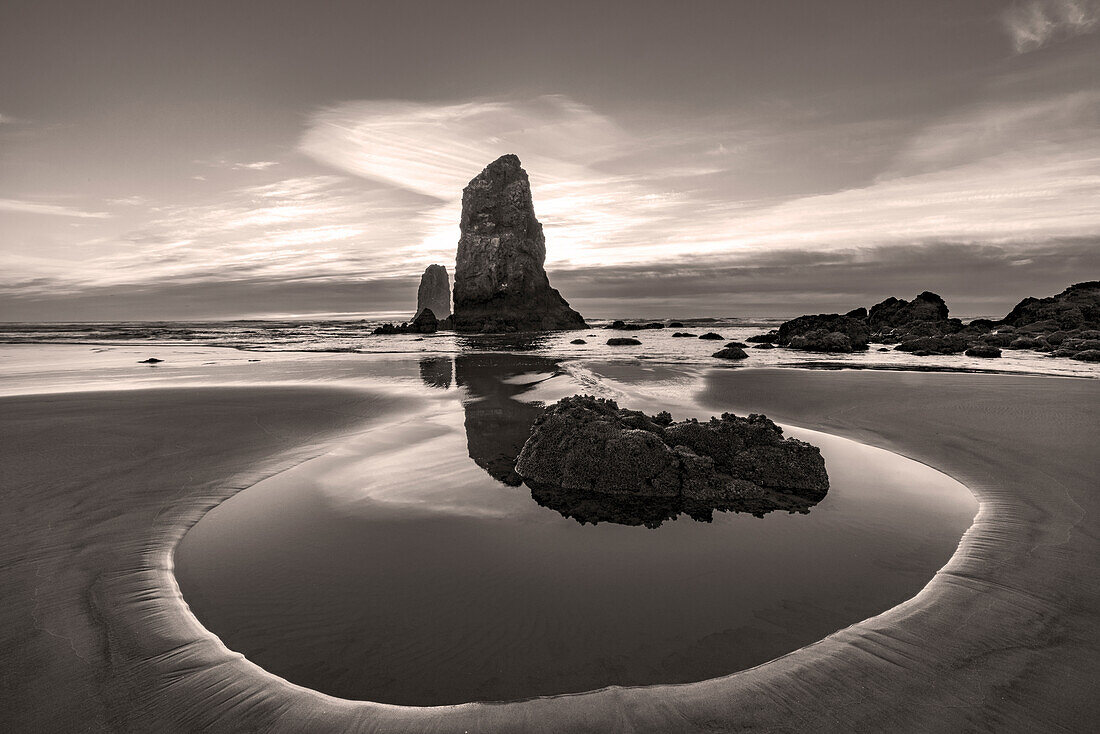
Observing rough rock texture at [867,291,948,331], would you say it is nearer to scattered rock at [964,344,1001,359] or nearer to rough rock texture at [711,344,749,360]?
scattered rock at [964,344,1001,359]

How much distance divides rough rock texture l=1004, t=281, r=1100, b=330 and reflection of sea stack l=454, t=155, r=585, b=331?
3894 centimetres

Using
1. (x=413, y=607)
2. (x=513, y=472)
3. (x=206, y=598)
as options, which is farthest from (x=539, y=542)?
(x=206, y=598)

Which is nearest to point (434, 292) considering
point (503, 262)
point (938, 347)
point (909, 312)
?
point (503, 262)

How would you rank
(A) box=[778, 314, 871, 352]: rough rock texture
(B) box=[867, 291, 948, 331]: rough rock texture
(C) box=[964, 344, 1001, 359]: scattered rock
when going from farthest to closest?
(B) box=[867, 291, 948, 331]: rough rock texture < (A) box=[778, 314, 871, 352]: rough rock texture < (C) box=[964, 344, 1001, 359]: scattered rock

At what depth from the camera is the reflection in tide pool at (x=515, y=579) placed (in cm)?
283

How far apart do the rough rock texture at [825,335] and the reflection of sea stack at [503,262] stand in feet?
94.2

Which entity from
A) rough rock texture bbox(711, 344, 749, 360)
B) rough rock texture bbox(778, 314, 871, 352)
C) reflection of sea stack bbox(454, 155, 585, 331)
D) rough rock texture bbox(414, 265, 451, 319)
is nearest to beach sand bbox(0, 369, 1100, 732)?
rough rock texture bbox(711, 344, 749, 360)

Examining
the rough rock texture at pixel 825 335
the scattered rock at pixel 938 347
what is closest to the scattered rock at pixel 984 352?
the scattered rock at pixel 938 347

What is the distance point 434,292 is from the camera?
120938mm

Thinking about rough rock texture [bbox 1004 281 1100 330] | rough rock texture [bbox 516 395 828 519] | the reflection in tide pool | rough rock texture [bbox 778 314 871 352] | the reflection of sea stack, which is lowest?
the reflection in tide pool

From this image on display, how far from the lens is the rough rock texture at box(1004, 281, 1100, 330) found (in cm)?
3083

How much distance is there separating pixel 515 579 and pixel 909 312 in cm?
4534

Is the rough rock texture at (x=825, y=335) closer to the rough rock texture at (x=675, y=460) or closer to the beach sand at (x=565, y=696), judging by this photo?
the beach sand at (x=565, y=696)

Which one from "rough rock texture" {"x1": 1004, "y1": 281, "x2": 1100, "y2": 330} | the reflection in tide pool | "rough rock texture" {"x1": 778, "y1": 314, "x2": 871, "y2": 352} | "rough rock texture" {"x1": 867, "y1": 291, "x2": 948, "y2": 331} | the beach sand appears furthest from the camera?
"rough rock texture" {"x1": 867, "y1": 291, "x2": 948, "y2": 331}
